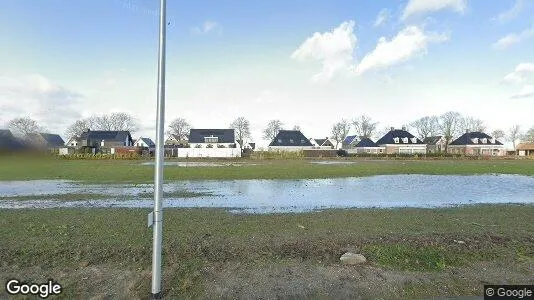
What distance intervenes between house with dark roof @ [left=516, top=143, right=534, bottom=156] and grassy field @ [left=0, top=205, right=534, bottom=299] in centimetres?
11913

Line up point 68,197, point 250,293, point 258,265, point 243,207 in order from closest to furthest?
point 250,293 → point 258,265 → point 243,207 → point 68,197

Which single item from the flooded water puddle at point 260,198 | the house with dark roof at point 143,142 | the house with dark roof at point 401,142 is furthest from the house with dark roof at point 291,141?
A: the flooded water puddle at point 260,198

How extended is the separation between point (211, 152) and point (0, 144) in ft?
266

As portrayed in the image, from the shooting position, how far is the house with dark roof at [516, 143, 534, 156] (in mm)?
109031

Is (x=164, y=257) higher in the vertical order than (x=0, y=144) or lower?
lower

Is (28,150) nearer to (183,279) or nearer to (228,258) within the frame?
(183,279)

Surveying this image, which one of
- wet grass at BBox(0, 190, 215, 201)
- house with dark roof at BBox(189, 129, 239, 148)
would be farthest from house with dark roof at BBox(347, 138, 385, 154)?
wet grass at BBox(0, 190, 215, 201)

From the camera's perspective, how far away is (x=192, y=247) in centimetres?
760

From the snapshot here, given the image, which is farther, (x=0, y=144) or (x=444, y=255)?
(x=444, y=255)

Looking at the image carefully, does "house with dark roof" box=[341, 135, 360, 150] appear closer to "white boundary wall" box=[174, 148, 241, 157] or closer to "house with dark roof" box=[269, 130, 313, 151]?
"house with dark roof" box=[269, 130, 313, 151]

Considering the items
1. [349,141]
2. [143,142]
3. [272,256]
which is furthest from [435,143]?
[272,256]

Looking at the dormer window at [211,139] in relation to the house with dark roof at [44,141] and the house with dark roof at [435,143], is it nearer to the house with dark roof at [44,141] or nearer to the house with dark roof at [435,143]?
the house with dark roof at [435,143]

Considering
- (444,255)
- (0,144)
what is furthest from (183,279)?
(444,255)

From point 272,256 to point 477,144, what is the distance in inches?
4822
